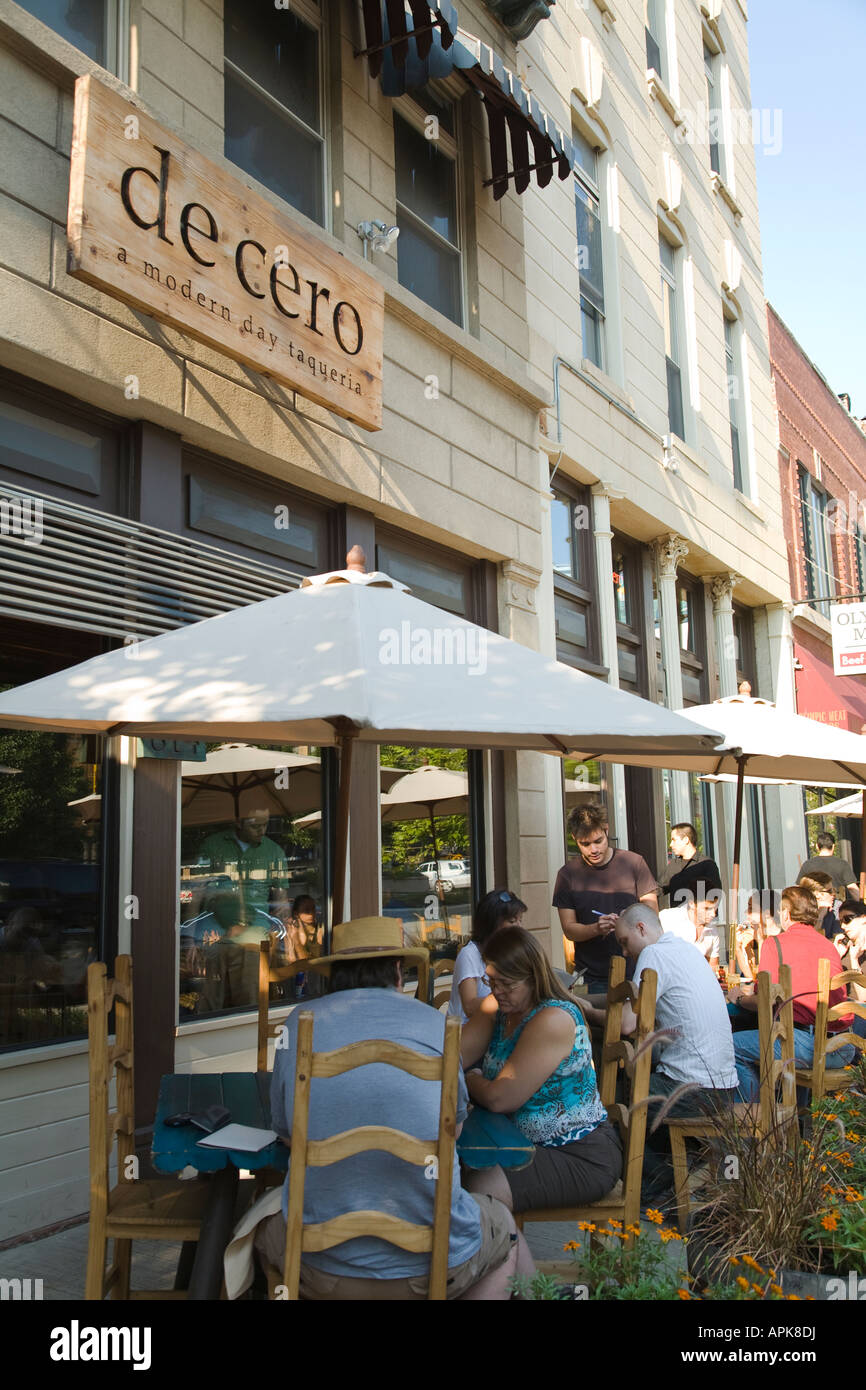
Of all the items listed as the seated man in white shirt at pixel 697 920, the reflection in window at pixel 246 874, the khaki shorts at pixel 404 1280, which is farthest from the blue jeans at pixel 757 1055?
the reflection in window at pixel 246 874

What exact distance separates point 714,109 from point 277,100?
1194cm

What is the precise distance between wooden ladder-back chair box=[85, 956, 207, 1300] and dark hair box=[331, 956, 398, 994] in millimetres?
721

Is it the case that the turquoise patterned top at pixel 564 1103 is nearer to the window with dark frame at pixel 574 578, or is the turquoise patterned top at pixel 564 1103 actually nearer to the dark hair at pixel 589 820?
the dark hair at pixel 589 820

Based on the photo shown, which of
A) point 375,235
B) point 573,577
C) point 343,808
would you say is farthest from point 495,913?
point 573,577

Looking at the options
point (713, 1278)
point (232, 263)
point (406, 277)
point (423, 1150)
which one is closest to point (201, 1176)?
point (423, 1150)

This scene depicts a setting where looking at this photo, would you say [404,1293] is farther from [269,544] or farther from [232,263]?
[232,263]

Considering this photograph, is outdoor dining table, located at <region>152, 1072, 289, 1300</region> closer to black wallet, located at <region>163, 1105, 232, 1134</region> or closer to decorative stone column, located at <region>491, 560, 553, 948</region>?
black wallet, located at <region>163, 1105, 232, 1134</region>

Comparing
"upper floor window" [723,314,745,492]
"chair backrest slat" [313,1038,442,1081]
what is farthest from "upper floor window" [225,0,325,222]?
"upper floor window" [723,314,745,492]

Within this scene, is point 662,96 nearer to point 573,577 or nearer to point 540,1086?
point 573,577

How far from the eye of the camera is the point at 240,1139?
3258 millimetres

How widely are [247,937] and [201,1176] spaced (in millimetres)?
2758

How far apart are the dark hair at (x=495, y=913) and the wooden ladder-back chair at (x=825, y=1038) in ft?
4.88

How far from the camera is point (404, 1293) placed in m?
2.92

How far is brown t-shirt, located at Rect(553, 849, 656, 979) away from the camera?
686 cm
